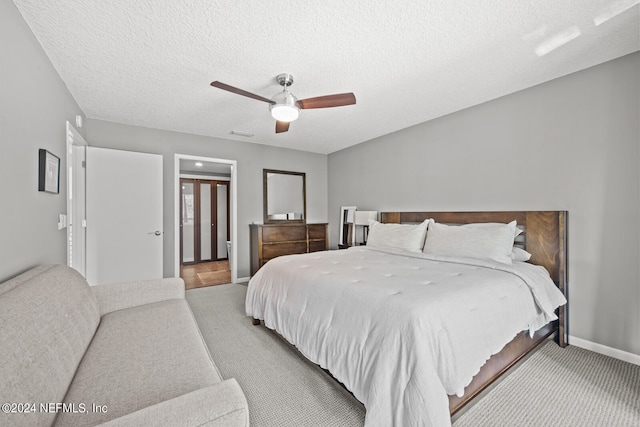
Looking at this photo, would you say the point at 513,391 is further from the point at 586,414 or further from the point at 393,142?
the point at 393,142

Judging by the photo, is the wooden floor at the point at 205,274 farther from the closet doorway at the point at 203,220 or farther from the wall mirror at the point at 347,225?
the wall mirror at the point at 347,225

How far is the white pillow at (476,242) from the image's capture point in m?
2.47

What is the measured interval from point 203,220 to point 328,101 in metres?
5.53

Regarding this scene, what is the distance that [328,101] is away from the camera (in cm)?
239

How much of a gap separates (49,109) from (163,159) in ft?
6.15

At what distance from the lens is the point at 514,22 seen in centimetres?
181

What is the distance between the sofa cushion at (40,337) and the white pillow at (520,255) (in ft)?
10.9

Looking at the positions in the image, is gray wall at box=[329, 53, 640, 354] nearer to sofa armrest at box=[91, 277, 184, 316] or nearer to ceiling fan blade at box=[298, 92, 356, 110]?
ceiling fan blade at box=[298, 92, 356, 110]

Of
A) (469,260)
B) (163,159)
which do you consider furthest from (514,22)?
(163,159)

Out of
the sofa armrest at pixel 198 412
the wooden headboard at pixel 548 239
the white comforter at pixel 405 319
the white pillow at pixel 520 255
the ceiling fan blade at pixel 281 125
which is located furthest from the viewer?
the ceiling fan blade at pixel 281 125

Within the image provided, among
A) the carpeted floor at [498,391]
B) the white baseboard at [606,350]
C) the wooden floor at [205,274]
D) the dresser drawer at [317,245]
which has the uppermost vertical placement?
the dresser drawer at [317,245]

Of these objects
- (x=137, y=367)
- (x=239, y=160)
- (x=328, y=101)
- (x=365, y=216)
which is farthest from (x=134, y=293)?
(x=365, y=216)

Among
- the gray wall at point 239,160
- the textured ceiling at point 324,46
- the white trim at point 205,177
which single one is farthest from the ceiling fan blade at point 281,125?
the white trim at point 205,177

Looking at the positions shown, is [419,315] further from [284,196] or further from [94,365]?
[284,196]
